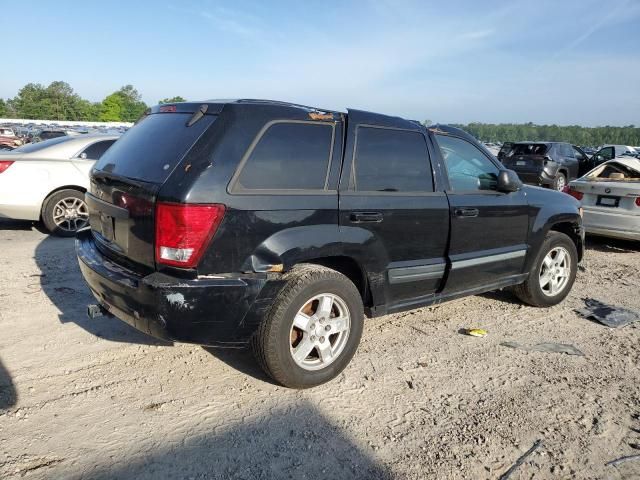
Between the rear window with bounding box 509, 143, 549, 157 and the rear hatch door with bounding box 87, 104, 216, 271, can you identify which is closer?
the rear hatch door with bounding box 87, 104, 216, 271

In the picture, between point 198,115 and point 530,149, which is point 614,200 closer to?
point 198,115

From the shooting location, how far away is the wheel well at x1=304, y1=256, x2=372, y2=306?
3.37 meters

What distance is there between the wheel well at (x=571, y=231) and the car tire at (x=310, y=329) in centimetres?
293

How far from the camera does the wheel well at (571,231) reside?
17.0ft

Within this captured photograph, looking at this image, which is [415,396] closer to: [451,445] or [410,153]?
[451,445]

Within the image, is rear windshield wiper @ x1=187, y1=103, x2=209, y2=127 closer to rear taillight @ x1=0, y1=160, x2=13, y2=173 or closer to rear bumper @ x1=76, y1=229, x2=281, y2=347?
rear bumper @ x1=76, y1=229, x2=281, y2=347

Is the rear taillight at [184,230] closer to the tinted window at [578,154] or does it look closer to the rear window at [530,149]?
the rear window at [530,149]

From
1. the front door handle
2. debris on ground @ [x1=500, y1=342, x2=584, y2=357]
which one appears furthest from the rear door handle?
debris on ground @ [x1=500, y1=342, x2=584, y2=357]

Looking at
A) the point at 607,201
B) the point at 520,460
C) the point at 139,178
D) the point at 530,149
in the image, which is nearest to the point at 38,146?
the point at 139,178

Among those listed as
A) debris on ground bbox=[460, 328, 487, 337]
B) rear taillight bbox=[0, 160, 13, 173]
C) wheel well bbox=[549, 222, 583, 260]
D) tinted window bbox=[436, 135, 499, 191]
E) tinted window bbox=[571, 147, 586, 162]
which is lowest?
debris on ground bbox=[460, 328, 487, 337]

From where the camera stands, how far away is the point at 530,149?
1638 centimetres

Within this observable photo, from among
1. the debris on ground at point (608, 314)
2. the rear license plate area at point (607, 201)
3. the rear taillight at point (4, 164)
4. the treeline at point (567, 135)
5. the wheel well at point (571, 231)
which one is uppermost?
the treeline at point (567, 135)

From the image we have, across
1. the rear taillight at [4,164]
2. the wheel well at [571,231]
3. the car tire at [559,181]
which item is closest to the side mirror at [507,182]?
the wheel well at [571,231]

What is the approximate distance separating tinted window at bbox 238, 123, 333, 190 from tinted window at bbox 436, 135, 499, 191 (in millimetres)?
1244
